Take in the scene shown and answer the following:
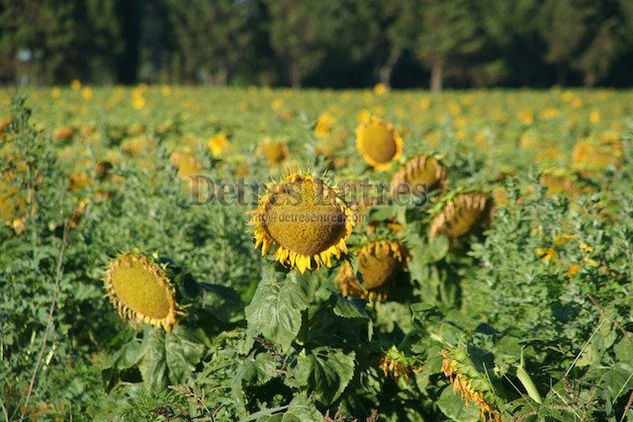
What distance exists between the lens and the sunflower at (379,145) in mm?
4527

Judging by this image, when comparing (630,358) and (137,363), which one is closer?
(630,358)

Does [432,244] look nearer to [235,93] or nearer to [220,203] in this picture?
[220,203]

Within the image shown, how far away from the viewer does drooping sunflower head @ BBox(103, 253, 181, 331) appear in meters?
2.56

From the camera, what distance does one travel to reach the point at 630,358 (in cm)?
218

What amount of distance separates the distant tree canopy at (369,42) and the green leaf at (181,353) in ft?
119

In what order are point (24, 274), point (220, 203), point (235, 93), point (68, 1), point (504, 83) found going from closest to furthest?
point (24, 274) < point (220, 203) < point (235, 93) < point (68, 1) < point (504, 83)

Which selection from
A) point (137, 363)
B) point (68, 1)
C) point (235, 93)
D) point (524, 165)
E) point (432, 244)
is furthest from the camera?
point (68, 1)

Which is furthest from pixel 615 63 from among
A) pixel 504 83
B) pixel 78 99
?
pixel 78 99

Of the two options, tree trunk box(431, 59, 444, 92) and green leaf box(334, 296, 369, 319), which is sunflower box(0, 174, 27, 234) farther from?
tree trunk box(431, 59, 444, 92)

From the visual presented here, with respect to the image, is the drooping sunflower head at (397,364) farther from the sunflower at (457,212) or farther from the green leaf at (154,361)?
the sunflower at (457,212)

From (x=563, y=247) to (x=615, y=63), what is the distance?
49603 mm

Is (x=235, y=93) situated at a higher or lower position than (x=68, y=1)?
lower

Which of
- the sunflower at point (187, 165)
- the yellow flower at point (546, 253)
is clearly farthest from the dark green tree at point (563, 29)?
the yellow flower at point (546, 253)

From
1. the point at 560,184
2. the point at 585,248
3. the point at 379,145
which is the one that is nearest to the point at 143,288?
the point at 585,248
